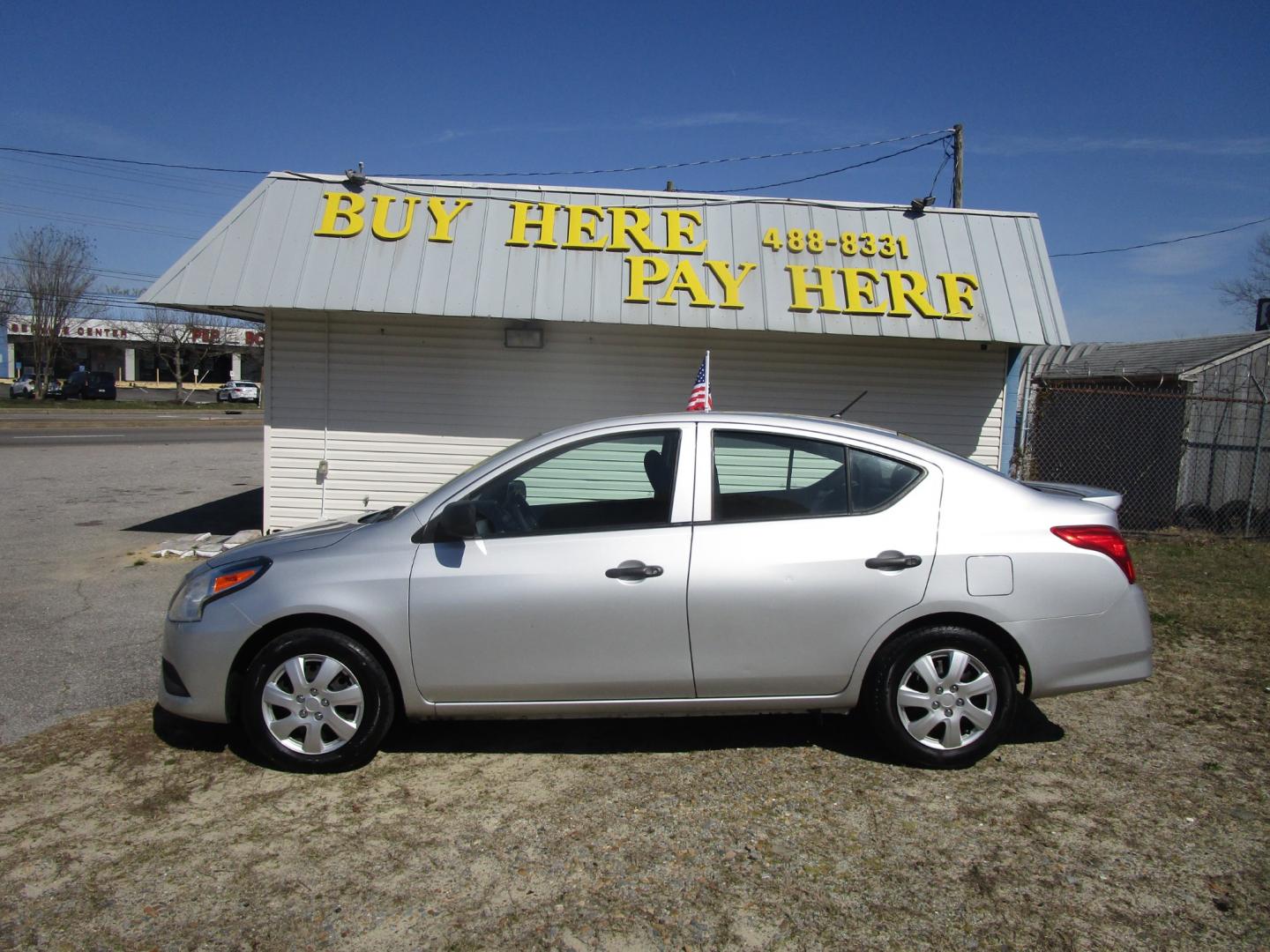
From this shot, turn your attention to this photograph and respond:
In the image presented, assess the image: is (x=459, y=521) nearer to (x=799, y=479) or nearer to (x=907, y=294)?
(x=799, y=479)

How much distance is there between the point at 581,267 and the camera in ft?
32.2

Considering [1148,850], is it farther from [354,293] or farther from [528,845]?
Result: [354,293]

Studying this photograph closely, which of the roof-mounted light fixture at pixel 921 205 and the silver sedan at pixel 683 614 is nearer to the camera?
the silver sedan at pixel 683 614

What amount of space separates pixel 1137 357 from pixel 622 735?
1336 centimetres

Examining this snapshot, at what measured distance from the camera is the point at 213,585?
436 centimetres

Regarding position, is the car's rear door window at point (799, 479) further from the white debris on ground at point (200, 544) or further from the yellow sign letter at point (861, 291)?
the white debris on ground at point (200, 544)

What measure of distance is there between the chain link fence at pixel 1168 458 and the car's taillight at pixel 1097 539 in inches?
324

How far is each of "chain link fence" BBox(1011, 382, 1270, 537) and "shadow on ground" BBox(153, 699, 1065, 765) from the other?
8214 mm

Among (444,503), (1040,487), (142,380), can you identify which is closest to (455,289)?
(444,503)

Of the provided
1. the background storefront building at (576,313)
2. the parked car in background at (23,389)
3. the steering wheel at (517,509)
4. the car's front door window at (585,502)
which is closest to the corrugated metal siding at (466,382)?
the background storefront building at (576,313)

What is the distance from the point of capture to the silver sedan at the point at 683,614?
4.20 m

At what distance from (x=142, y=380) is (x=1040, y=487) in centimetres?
6839

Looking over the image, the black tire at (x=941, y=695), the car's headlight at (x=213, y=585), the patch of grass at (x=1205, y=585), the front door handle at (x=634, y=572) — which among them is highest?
the front door handle at (x=634, y=572)

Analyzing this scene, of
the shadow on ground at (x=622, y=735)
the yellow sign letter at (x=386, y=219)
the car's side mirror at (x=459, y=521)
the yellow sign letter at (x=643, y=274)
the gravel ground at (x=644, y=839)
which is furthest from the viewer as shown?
the yellow sign letter at (x=386, y=219)
